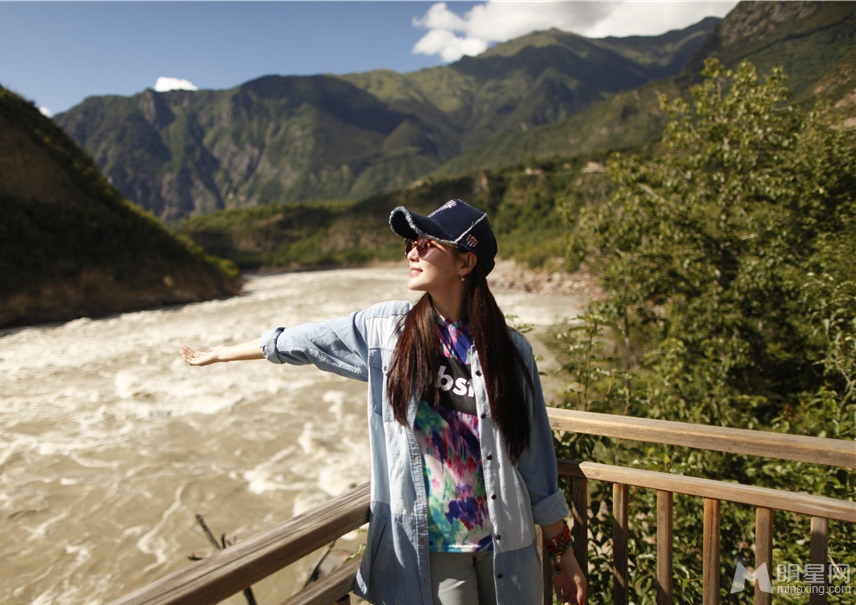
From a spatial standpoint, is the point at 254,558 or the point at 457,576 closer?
the point at 254,558

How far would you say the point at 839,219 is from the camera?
17.6 feet

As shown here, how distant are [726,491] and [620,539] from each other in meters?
0.41

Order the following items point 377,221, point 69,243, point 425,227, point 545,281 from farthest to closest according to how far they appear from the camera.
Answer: point 377,221 < point 545,281 < point 69,243 < point 425,227

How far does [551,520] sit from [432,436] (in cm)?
44

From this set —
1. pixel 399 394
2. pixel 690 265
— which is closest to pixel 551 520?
pixel 399 394

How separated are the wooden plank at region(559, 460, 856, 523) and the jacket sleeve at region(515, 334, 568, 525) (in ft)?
1.03

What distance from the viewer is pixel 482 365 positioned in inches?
62.7

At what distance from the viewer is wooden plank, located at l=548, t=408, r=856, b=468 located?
62.6 inches

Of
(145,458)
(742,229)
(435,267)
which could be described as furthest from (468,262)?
(145,458)

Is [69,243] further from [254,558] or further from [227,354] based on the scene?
[254,558]

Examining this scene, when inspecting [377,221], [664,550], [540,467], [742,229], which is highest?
[377,221]

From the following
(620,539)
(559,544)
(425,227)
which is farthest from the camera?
(620,539)

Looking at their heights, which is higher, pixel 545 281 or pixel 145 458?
pixel 545 281

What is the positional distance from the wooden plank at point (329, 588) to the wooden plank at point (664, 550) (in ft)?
3.45
